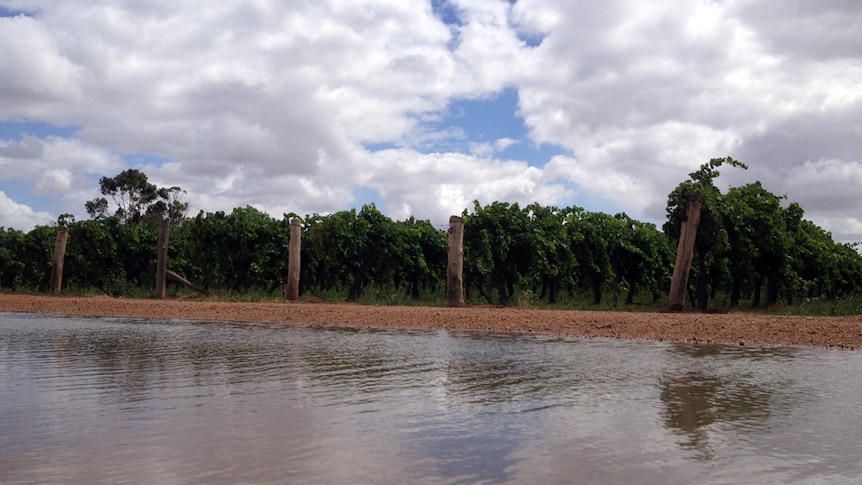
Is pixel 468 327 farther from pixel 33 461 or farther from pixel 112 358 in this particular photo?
pixel 33 461

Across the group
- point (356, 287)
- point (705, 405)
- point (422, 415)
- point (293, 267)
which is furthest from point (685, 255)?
point (422, 415)

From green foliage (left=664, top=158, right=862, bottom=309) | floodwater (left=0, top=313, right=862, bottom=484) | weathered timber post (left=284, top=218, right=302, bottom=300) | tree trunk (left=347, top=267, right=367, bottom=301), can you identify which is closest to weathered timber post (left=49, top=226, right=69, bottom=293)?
weathered timber post (left=284, top=218, right=302, bottom=300)

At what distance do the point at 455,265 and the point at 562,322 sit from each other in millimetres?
6423

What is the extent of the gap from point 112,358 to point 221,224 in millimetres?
18647

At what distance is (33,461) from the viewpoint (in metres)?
3.74

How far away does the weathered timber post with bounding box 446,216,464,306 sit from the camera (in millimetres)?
19453

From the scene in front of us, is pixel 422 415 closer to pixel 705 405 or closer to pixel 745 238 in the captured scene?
pixel 705 405

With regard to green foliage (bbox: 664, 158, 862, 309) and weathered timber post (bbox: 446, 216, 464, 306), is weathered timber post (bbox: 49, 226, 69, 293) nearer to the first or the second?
weathered timber post (bbox: 446, 216, 464, 306)

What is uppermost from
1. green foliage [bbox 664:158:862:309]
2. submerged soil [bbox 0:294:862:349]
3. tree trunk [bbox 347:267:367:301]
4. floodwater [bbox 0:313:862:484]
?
green foliage [bbox 664:158:862:309]

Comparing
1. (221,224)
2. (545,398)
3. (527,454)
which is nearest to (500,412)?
(545,398)

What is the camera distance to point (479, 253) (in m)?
22.5

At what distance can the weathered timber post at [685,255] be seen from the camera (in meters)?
17.5

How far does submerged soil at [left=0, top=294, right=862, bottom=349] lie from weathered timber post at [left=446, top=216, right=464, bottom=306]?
11.0ft

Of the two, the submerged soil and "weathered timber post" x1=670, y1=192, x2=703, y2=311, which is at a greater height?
"weathered timber post" x1=670, y1=192, x2=703, y2=311
